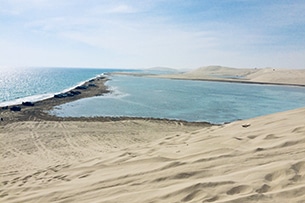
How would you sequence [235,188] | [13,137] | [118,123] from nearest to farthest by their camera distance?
[235,188] < [13,137] < [118,123]

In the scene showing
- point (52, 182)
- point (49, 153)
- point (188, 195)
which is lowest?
point (49, 153)

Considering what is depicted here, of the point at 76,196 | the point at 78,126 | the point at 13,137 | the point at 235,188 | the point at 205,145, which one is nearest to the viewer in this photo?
the point at 235,188

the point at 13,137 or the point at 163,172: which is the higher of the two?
the point at 163,172

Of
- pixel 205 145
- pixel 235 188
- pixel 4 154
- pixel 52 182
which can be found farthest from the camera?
pixel 4 154

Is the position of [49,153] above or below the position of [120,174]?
below

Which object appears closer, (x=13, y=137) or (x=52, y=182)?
(x=52, y=182)

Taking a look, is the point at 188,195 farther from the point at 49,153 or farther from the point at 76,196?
the point at 49,153

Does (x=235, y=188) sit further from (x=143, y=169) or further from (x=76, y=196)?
(x=76, y=196)

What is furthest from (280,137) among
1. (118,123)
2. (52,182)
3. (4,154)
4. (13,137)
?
(118,123)

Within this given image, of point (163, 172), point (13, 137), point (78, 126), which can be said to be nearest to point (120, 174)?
point (163, 172)
